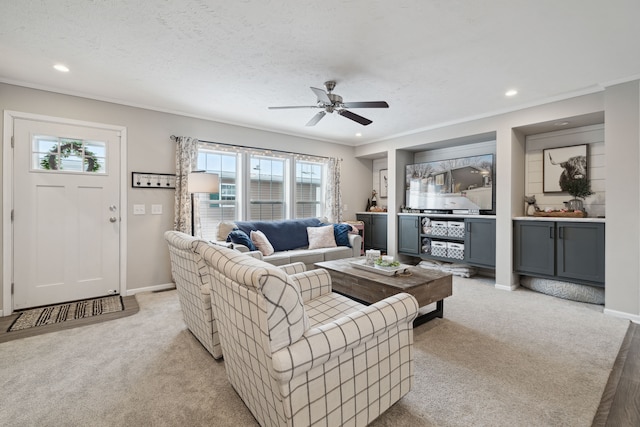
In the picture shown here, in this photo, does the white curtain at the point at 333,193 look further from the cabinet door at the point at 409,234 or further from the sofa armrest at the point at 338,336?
the sofa armrest at the point at 338,336

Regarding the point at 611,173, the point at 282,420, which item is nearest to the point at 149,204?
the point at 282,420

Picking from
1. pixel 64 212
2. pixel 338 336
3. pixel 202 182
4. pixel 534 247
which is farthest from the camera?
pixel 534 247

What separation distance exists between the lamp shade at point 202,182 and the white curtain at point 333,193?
2.64 metres

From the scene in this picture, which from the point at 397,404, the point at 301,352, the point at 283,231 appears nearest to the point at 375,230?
the point at 283,231

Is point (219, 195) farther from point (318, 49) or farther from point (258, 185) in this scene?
point (318, 49)

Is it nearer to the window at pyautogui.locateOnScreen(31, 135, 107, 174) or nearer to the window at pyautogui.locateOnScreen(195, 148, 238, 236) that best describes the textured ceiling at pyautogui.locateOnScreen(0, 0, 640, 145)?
the window at pyautogui.locateOnScreen(31, 135, 107, 174)

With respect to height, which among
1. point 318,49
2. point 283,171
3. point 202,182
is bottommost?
point 202,182

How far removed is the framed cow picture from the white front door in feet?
19.5

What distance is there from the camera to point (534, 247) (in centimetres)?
389

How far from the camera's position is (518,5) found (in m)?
1.94

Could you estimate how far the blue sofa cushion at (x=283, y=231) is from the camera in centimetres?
455

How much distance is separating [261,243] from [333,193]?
2.24m

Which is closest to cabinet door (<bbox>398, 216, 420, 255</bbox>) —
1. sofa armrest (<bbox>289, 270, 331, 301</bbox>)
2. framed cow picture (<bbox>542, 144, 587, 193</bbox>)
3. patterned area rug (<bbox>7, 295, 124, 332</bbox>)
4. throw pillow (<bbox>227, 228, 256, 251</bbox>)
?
framed cow picture (<bbox>542, 144, 587, 193</bbox>)

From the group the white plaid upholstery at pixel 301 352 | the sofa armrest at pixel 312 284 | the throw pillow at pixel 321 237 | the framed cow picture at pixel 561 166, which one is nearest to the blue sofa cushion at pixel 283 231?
the throw pillow at pixel 321 237
